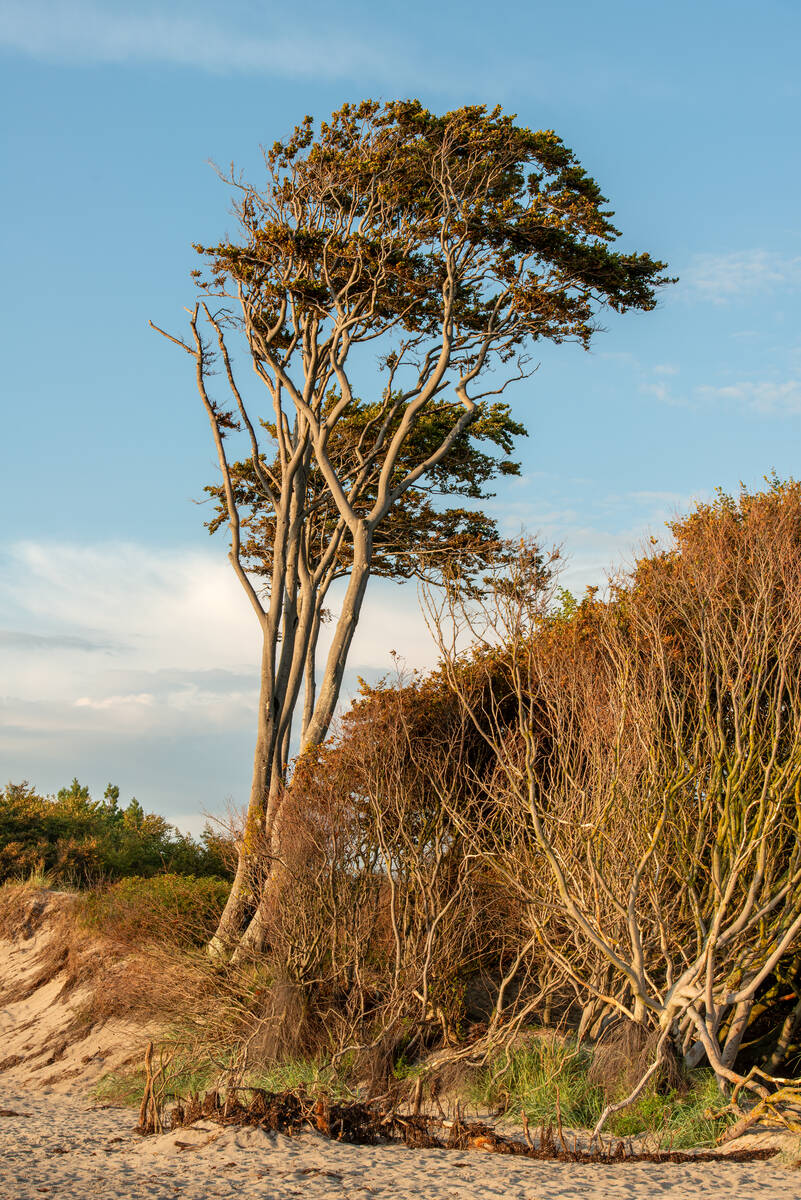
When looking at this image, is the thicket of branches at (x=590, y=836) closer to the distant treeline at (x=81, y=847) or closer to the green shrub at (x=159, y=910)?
the green shrub at (x=159, y=910)

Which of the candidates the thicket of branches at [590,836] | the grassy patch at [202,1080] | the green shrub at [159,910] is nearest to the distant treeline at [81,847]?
the green shrub at [159,910]

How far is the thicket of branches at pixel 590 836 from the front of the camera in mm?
10672

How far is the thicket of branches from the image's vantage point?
1067cm

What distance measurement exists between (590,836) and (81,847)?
16.5m

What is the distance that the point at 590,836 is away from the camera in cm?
1022

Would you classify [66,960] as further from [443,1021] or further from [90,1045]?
[443,1021]

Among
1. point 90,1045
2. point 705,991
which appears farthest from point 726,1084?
point 90,1045

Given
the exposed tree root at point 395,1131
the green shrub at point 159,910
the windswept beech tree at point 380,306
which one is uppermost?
the windswept beech tree at point 380,306

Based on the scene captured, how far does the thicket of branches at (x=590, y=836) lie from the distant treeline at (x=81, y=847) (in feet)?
32.5

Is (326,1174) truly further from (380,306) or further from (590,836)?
(380,306)

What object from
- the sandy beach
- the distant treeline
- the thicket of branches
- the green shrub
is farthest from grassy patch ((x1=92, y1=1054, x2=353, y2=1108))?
the distant treeline

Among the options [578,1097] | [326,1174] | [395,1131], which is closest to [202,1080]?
[395,1131]

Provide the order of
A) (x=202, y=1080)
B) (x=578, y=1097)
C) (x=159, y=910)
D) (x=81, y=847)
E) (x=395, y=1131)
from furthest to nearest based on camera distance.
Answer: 1. (x=81, y=847)
2. (x=159, y=910)
3. (x=202, y=1080)
4. (x=578, y=1097)
5. (x=395, y=1131)

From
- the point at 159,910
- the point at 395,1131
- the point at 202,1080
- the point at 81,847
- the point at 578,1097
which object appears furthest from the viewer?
the point at 81,847
